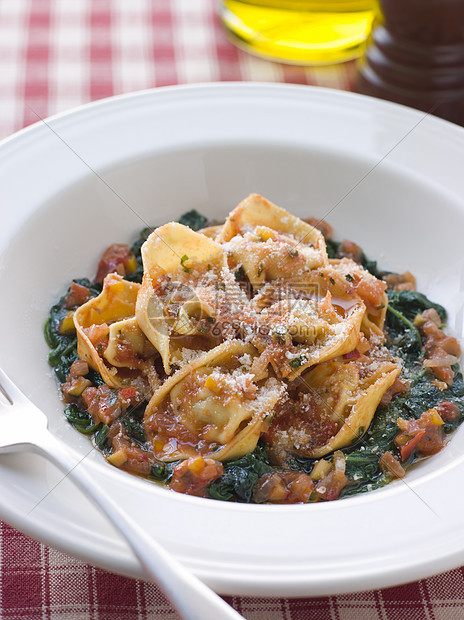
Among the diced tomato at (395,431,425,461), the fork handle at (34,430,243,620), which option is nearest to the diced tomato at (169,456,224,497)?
the fork handle at (34,430,243,620)

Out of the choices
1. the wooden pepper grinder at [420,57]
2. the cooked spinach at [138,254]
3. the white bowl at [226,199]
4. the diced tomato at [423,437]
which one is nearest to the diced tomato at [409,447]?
the diced tomato at [423,437]

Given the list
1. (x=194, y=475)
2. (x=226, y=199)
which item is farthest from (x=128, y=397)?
(x=226, y=199)

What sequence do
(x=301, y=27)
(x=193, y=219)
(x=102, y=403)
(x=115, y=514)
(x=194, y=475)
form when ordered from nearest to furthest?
(x=115, y=514)
(x=194, y=475)
(x=102, y=403)
(x=193, y=219)
(x=301, y=27)

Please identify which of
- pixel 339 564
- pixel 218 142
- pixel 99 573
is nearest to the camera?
pixel 339 564

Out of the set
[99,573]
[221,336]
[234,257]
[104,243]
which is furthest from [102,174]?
[99,573]

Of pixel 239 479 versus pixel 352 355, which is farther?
pixel 352 355

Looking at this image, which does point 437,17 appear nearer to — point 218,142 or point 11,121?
point 218,142

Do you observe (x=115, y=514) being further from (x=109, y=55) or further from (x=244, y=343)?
(x=109, y=55)
